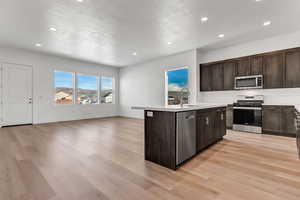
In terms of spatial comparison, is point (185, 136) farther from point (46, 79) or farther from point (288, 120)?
point (46, 79)

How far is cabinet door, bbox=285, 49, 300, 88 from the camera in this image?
3.91 m

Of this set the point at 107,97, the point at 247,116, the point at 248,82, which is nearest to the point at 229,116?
the point at 247,116

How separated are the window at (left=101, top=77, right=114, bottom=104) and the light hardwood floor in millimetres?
5392

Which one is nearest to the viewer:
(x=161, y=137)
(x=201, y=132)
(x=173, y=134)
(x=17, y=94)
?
(x=173, y=134)

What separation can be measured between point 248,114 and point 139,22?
14.3 ft

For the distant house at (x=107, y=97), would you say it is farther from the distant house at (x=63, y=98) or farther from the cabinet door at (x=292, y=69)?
the cabinet door at (x=292, y=69)

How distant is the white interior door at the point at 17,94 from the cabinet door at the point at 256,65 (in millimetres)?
8477

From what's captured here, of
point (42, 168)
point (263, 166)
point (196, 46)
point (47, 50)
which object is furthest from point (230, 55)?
point (47, 50)

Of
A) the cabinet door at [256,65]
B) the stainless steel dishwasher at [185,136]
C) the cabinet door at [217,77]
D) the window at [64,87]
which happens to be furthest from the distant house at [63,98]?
the cabinet door at [256,65]

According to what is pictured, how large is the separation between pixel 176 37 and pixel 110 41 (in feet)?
7.26

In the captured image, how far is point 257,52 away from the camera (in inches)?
185

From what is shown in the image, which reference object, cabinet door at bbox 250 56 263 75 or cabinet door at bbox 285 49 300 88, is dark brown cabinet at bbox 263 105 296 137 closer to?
cabinet door at bbox 285 49 300 88

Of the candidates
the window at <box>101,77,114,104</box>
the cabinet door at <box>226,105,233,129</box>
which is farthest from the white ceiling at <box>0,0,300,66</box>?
the window at <box>101,77,114,104</box>

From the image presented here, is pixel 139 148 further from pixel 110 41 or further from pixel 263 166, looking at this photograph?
pixel 110 41
